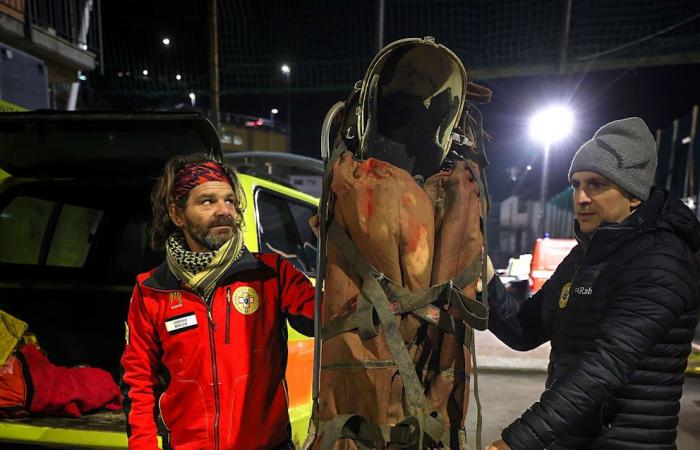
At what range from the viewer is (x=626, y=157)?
1.69 m

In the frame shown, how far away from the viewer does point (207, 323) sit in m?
1.67

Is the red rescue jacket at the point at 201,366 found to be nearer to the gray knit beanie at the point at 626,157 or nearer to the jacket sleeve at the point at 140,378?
the jacket sleeve at the point at 140,378

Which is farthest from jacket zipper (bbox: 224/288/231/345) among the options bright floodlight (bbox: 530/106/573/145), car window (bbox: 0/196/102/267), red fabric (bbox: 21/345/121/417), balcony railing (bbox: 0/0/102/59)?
bright floodlight (bbox: 530/106/573/145)

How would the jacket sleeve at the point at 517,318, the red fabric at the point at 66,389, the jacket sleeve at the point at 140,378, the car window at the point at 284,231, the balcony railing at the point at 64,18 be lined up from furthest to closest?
the balcony railing at the point at 64,18
the car window at the point at 284,231
the red fabric at the point at 66,389
the jacket sleeve at the point at 517,318
the jacket sleeve at the point at 140,378

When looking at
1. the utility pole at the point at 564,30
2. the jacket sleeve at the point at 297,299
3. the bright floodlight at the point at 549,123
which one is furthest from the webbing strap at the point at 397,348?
the bright floodlight at the point at 549,123

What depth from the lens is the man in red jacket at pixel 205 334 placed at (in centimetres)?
165

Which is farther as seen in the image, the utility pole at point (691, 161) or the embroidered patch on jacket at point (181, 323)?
the utility pole at point (691, 161)

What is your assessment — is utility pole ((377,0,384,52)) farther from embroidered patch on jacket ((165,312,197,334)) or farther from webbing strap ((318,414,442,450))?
webbing strap ((318,414,442,450))

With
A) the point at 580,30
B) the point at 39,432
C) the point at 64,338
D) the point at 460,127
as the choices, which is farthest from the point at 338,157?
the point at 580,30

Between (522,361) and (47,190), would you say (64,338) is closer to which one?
(47,190)

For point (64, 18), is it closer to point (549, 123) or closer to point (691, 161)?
point (549, 123)

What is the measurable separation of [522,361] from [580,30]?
320 inches

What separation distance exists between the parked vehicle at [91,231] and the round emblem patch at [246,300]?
71 centimetres

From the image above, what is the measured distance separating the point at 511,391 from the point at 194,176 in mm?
4539
